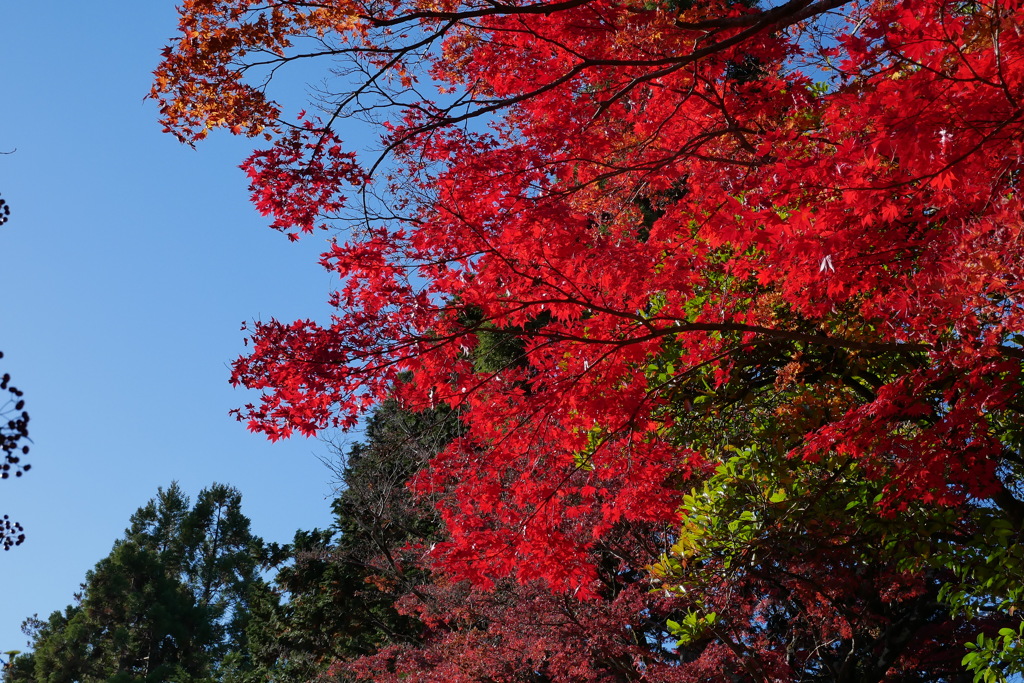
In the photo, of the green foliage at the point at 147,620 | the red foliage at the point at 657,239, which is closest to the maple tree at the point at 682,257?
the red foliage at the point at 657,239

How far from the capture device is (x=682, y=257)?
7.57 metres

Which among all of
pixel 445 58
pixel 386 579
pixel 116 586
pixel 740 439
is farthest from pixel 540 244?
pixel 116 586

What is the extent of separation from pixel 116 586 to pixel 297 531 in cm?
1401

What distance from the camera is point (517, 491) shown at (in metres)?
8.38

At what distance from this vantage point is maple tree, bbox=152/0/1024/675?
18.0ft

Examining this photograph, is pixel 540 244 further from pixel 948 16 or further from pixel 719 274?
pixel 948 16

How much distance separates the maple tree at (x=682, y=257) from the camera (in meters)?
5.49

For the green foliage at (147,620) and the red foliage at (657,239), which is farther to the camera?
the green foliage at (147,620)

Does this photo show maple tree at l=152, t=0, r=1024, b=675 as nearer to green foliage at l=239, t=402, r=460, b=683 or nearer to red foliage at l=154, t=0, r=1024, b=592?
red foliage at l=154, t=0, r=1024, b=592

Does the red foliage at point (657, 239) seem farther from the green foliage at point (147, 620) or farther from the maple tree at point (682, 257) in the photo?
the green foliage at point (147, 620)

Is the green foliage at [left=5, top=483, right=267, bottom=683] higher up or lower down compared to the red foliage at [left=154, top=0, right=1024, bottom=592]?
higher up

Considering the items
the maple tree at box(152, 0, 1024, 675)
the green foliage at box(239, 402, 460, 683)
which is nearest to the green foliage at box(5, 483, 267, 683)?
the green foliage at box(239, 402, 460, 683)

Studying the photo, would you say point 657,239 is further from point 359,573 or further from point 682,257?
point 359,573

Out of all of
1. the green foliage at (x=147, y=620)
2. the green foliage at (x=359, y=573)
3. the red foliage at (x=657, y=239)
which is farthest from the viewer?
the green foliage at (x=147, y=620)
